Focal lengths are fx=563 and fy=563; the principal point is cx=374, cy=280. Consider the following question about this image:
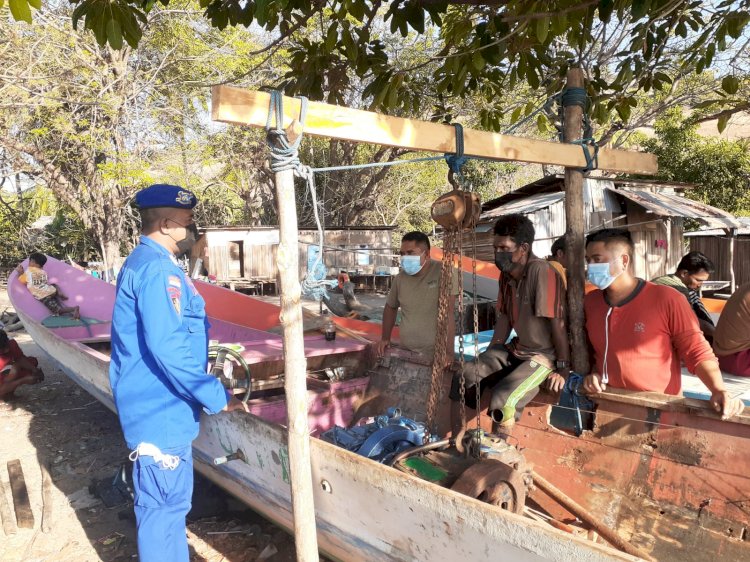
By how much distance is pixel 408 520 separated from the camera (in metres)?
2.25

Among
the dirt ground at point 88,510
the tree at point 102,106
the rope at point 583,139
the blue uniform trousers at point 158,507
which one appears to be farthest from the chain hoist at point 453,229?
the tree at point 102,106

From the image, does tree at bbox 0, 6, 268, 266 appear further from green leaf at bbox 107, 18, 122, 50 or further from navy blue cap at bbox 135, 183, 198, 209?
navy blue cap at bbox 135, 183, 198, 209

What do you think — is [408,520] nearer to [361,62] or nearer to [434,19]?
[434,19]

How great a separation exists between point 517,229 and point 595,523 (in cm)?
154

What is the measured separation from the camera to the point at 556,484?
3.23 metres

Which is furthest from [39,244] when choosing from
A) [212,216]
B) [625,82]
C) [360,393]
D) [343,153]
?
[625,82]

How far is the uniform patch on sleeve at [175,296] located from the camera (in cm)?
248

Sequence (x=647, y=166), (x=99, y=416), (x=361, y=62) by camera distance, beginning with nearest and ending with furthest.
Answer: (x=647, y=166) → (x=361, y=62) → (x=99, y=416)

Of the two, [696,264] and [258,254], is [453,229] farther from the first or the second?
[258,254]

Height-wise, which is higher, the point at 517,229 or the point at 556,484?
the point at 517,229

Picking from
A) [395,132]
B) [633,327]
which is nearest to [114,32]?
[395,132]

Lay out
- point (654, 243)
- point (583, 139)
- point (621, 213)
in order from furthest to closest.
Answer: point (654, 243)
point (621, 213)
point (583, 139)

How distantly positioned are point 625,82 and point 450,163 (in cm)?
229

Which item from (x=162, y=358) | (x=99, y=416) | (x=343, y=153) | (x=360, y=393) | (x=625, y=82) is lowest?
(x=99, y=416)
